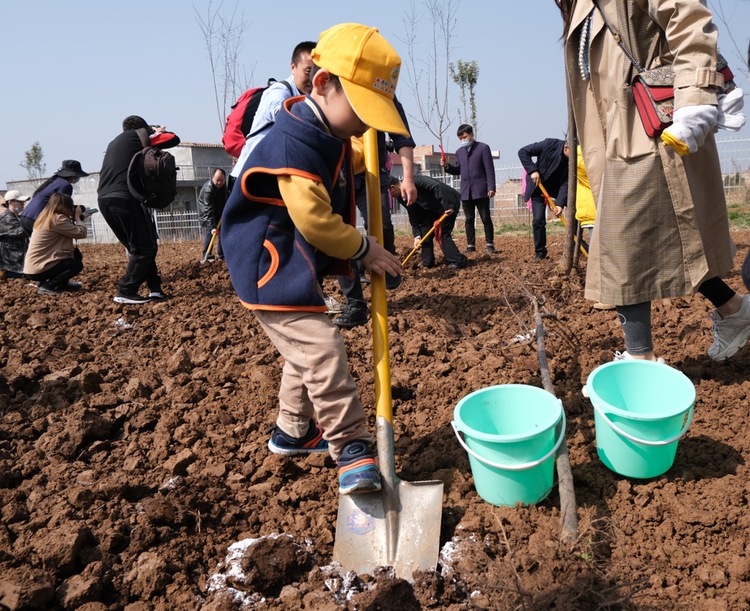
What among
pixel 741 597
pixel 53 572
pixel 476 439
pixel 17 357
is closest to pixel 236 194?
pixel 476 439

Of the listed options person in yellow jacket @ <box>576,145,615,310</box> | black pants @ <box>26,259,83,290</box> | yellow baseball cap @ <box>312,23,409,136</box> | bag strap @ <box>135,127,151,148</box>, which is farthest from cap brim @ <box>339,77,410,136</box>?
black pants @ <box>26,259,83,290</box>

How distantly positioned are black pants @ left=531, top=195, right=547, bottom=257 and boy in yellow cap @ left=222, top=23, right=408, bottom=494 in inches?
233

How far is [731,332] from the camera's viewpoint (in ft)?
9.77

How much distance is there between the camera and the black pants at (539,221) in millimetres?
7980

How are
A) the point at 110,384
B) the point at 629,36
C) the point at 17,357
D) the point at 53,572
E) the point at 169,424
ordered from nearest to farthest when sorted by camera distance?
the point at 53,572 → the point at 629,36 → the point at 169,424 → the point at 110,384 → the point at 17,357

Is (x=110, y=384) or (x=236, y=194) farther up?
(x=236, y=194)

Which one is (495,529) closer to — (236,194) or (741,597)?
(741,597)

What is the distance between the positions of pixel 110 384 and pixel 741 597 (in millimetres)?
3157

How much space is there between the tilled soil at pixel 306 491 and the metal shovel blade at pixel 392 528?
0.06m

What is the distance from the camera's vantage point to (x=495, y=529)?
2143 millimetres

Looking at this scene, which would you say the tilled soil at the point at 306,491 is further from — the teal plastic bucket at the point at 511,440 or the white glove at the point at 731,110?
the white glove at the point at 731,110

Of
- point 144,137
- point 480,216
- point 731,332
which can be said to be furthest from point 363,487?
point 480,216

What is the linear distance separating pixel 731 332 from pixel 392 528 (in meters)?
1.88

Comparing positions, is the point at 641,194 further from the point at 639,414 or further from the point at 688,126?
the point at 639,414
